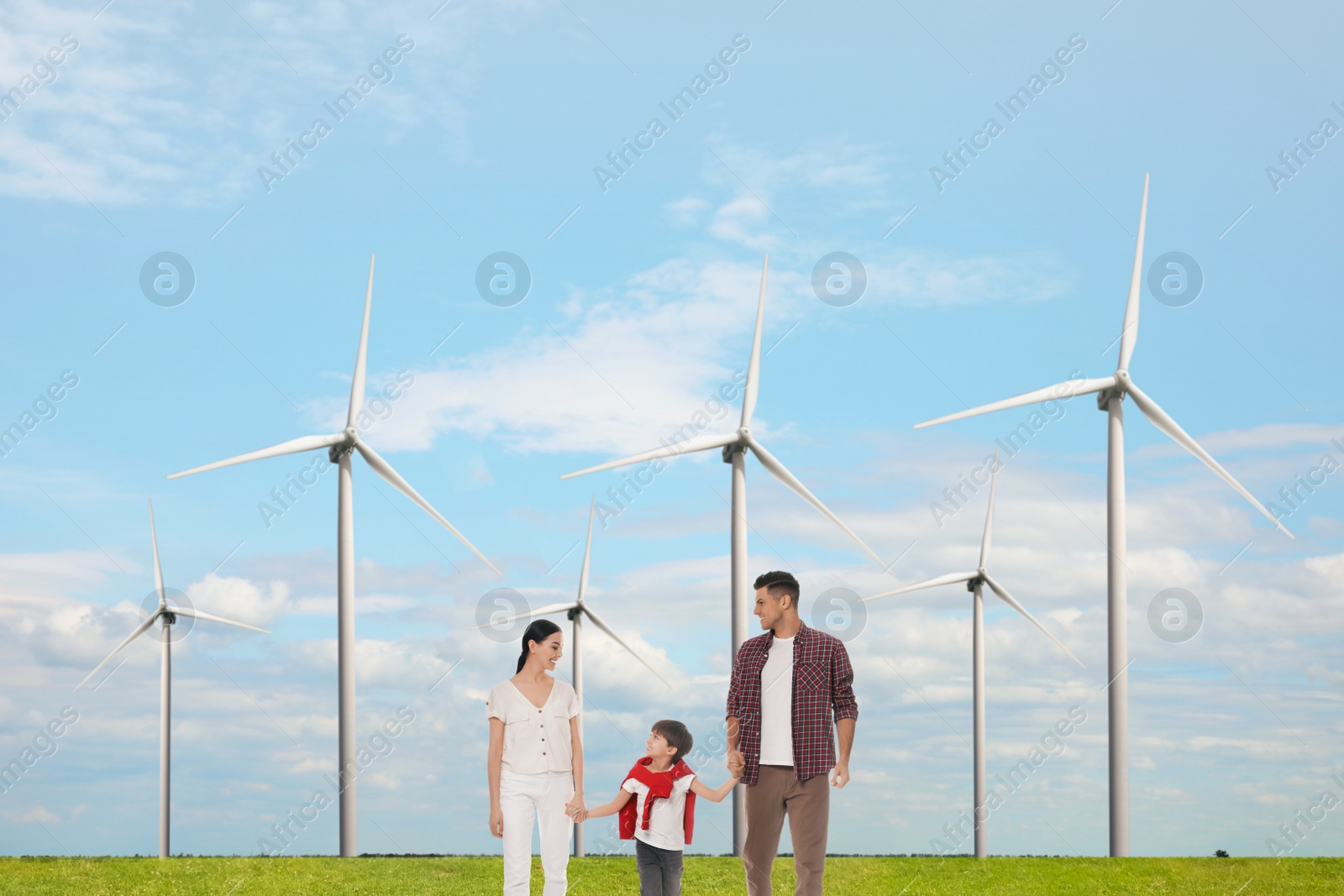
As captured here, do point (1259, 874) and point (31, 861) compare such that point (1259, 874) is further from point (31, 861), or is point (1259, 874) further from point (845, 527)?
point (31, 861)

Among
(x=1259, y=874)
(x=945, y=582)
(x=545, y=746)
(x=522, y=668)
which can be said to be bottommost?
(x=1259, y=874)

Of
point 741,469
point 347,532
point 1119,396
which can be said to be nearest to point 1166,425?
point 1119,396

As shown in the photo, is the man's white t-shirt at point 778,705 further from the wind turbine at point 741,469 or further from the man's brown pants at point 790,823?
the wind turbine at point 741,469

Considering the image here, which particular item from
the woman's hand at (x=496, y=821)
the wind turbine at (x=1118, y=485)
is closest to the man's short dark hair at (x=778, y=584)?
the woman's hand at (x=496, y=821)

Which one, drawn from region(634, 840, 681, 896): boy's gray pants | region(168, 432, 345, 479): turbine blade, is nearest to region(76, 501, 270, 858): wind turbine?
region(168, 432, 345, 479): turbine blade

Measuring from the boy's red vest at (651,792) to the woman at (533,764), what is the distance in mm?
410

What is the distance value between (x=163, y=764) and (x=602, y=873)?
74.2 feet

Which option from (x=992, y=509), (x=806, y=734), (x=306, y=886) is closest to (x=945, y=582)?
(x=992, y=509)

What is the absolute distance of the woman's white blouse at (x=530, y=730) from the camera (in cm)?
1037

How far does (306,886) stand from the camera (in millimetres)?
18359

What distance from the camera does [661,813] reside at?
411 inches

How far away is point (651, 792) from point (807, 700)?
5.14 ft

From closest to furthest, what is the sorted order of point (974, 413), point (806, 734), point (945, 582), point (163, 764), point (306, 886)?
point (806, 734)
point (306, 886)
point (974, 413)
point (163, 764)
point (945, 582)

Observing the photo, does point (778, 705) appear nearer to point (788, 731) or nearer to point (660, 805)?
point (788, 731)
